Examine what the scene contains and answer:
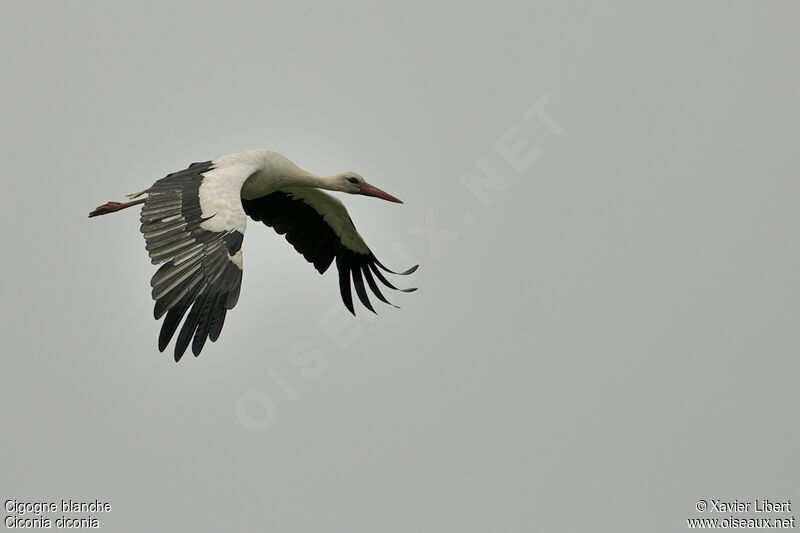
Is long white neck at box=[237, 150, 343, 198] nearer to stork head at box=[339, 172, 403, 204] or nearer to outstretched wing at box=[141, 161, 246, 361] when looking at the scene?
stork head at box=[339, 172, 403, 204]

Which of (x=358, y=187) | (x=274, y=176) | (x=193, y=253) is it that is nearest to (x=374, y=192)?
(x=358, y=187)

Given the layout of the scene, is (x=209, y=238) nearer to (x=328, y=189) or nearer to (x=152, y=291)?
(x=152, y=291)

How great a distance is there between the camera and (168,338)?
7.85 metres

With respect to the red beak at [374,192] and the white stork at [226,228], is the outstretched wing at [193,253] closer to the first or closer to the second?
the white stork at [226,228]

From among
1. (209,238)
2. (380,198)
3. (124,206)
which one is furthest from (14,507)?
(209,238)

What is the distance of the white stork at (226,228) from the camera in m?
8.02

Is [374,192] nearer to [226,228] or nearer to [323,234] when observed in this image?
[323,234]

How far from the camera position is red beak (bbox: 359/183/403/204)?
11328mm

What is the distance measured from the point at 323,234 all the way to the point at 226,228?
10.3ft

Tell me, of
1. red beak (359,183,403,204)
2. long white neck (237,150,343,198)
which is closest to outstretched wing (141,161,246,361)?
long white neck (237,150,343,198)

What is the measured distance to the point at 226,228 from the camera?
8.56 m

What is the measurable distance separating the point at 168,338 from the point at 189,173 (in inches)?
79.5

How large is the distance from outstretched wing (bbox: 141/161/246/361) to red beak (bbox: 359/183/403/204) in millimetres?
2217

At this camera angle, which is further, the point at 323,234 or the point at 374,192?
the point at 323,234
